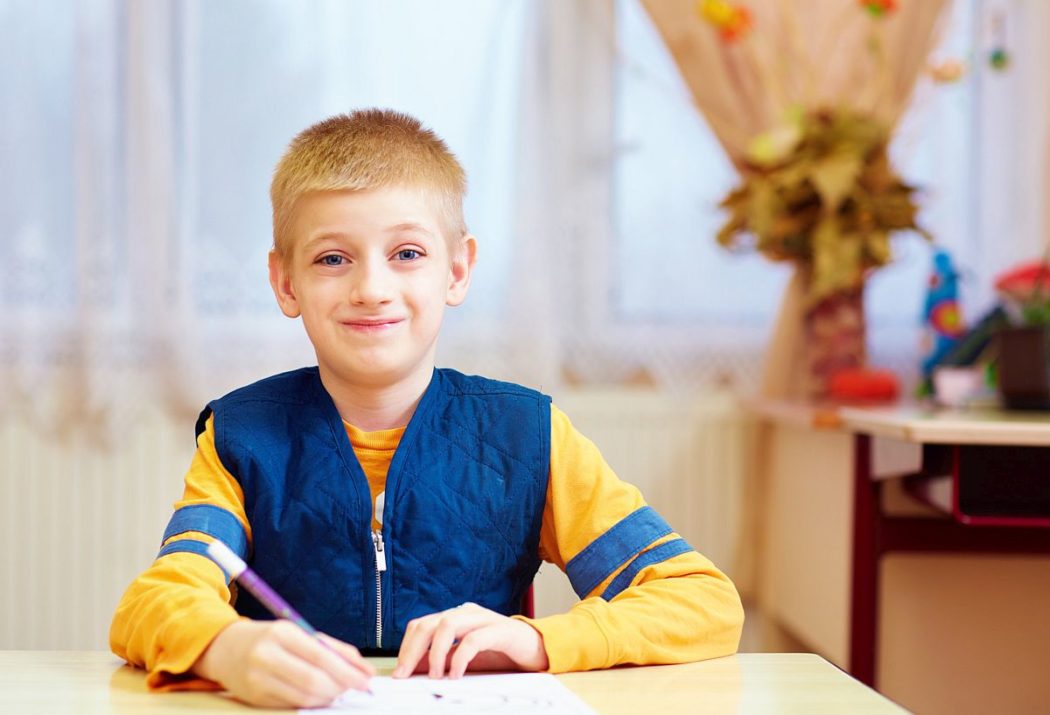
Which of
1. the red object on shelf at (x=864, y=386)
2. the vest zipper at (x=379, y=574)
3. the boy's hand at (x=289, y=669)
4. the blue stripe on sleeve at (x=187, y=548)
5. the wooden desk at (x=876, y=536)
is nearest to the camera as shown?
the boy's hand at (x=289, y=669)

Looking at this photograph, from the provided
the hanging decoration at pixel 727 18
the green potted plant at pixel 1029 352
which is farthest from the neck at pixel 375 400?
the hanging decoration at pixel 727 18

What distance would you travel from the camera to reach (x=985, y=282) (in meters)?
2.60

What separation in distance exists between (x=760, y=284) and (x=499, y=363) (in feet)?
2.16

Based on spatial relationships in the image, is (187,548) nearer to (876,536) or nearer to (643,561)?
(643,561)

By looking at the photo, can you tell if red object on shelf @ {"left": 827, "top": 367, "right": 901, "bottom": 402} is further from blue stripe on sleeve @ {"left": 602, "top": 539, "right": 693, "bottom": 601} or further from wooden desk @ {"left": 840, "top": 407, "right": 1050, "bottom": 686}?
blue stripe on sleeve @ {"left": 602, "top": 539, "right": 693, "bottom": 601}

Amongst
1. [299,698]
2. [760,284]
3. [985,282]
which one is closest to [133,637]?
[299,698]

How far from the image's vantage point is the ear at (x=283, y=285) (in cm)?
107

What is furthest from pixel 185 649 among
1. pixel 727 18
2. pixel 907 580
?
pixel 727 18

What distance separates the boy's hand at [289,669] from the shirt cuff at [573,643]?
155mm

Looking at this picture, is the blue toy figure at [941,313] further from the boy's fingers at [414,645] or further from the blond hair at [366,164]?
the boy's fingers at [414,645]

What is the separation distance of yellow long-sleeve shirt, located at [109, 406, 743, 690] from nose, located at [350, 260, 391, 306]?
0.16 metres

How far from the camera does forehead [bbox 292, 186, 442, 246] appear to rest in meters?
1.00

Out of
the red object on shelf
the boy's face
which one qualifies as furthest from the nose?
the red object on shelf

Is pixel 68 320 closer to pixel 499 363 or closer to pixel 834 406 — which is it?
pixel 499 363
